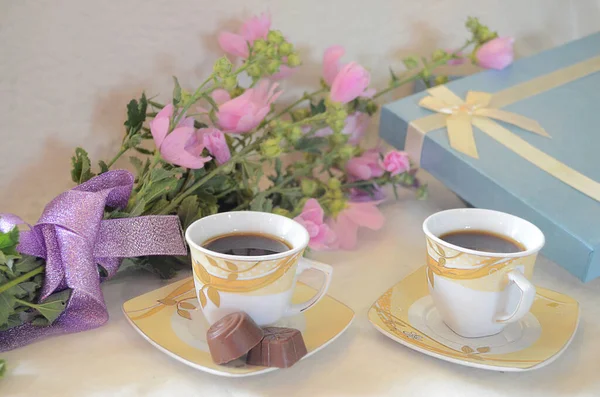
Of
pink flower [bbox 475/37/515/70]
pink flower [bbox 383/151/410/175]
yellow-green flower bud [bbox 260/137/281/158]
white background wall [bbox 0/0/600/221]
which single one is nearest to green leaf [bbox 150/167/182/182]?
yellow-green flower bud [bbox 260/137/281/158]

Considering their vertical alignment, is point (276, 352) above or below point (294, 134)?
below

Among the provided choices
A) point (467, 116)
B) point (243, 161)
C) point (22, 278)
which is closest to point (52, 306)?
point (22, 278)

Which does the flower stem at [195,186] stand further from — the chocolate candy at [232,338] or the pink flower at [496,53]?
the pink flower at [496,53]

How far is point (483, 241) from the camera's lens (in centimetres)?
A: 62

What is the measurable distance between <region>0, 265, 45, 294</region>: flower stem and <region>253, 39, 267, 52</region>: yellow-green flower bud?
1.07 feet

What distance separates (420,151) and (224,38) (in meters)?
0.28

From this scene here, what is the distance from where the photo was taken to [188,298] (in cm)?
65

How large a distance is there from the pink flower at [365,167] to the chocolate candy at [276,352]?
0.35 m

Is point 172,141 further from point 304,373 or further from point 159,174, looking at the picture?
point 304,373

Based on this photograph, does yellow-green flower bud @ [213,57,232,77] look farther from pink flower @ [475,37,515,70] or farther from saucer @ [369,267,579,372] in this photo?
pink flower @ [475,37,515,70]

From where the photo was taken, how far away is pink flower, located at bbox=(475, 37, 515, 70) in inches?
36.5

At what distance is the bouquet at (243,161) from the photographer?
0.64 metres

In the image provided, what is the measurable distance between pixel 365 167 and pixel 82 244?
39 centimetres

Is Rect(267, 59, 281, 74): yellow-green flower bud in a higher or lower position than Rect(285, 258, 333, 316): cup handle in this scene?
higher
